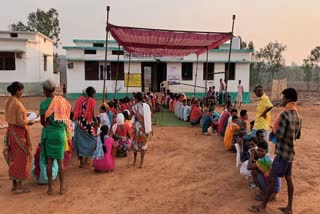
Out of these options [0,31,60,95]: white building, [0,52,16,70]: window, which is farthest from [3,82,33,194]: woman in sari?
[0,52,16,70]: window

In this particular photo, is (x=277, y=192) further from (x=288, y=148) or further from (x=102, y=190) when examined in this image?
(x=102, y=190)

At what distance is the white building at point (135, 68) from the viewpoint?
19.2 metres

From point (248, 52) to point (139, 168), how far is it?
16443mm

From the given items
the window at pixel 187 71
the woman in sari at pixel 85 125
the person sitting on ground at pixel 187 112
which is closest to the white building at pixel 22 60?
the window at pixel 187 71

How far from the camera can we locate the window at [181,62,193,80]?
20.5m

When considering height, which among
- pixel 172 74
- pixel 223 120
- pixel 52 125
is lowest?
pixel 223 120

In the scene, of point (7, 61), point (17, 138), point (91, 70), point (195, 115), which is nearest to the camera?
point (17, 138)

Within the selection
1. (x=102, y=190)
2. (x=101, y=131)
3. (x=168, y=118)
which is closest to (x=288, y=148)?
(x=102, y=190)

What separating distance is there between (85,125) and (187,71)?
15.5 m

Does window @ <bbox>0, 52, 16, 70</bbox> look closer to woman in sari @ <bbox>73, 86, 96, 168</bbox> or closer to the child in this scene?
woman in sari @ <bbox>73, 86, 96, 168</bbox>

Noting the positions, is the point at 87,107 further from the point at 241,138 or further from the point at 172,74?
the point at 172,74

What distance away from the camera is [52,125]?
173 inches

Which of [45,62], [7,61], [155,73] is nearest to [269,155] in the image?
[155,73]

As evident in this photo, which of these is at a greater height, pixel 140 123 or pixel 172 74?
pixel 172 74
